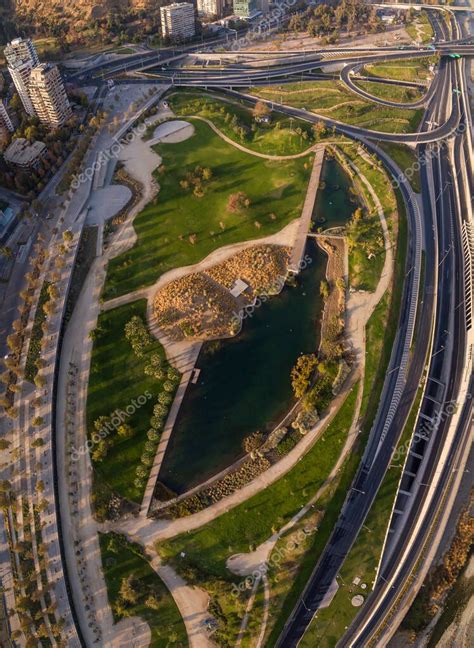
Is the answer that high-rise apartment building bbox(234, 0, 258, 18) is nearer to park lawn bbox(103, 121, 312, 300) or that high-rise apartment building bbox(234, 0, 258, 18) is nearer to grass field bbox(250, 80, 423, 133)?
grass field bbox(250, 80, 423, 133)

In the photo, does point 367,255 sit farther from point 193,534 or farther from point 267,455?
point 193,534

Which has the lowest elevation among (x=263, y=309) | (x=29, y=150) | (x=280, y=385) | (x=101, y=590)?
(x=101, y=590)

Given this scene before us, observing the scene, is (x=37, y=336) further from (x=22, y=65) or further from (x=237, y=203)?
(x=22, y=65)

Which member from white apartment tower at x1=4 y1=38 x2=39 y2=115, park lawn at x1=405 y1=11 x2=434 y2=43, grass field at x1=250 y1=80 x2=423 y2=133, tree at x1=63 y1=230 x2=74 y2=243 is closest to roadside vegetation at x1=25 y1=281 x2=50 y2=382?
tree at x1=63 y1=230 x2=74 y2=243

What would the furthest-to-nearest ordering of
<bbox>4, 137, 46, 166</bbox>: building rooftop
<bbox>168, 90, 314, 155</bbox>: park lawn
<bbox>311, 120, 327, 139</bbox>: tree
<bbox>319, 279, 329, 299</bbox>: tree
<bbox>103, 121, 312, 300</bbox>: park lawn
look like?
<bbox>311, 120, 327, 139</bbox>: tree → <bbox>168, 90, 314, 155</bbox>: park lawn → <bbox>4, 137, 46, 166</bbox>: building rooftop → <bbox>103, 121, 312, 300</bbox>: park lawn → <bbox>319, 279, 329, 299</bbox>: tree

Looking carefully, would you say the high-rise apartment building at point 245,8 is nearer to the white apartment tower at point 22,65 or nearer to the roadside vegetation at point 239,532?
Answer: the white apartment tower at point 22,65

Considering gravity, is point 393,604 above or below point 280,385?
below

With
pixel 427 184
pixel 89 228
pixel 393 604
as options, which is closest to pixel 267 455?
pixel 393 604
